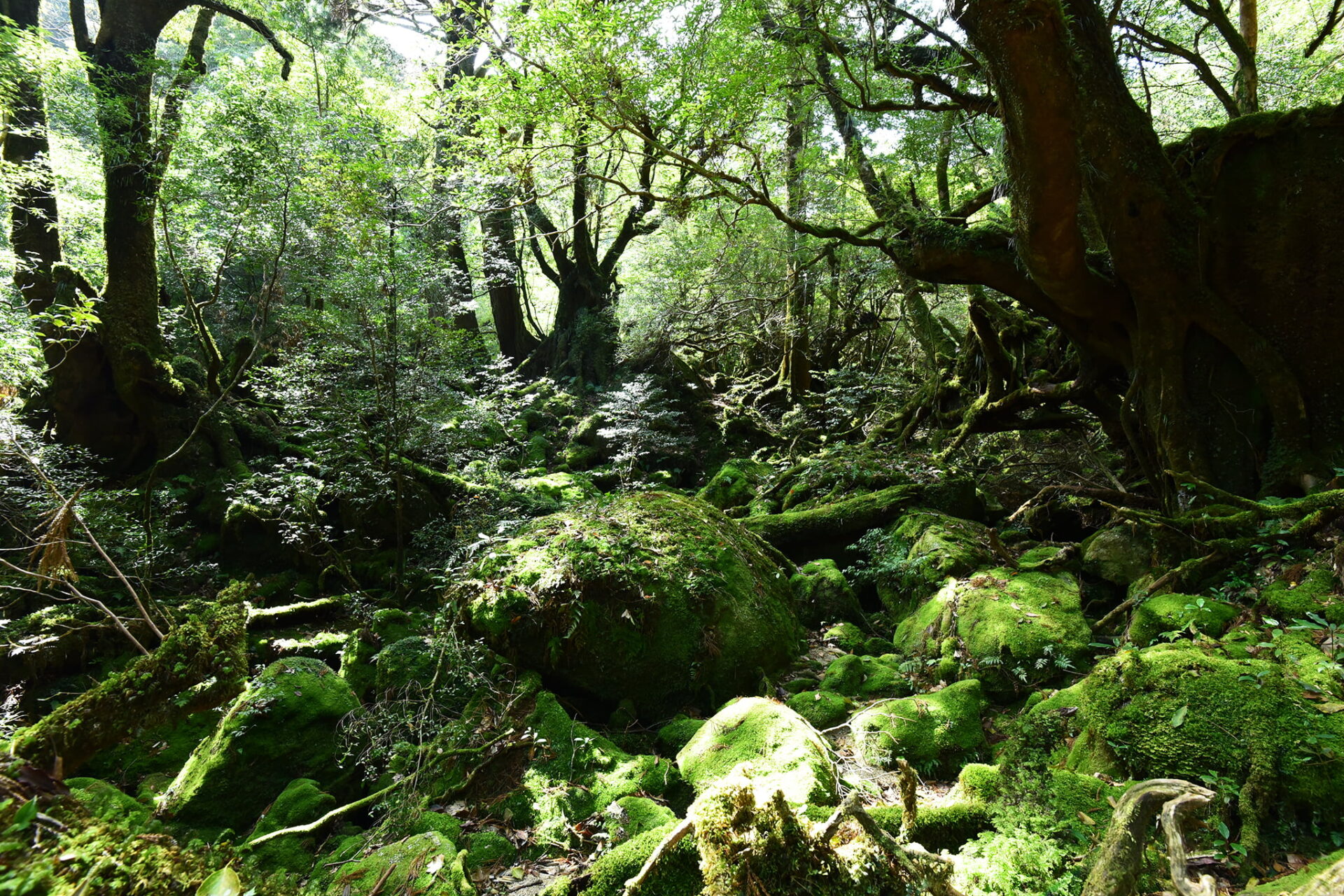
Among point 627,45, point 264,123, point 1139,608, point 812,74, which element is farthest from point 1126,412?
point 264,123

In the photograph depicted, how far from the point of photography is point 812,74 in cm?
787

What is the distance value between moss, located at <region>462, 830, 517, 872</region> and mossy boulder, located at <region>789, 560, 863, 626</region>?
3484mm

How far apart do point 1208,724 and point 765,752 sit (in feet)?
6.39

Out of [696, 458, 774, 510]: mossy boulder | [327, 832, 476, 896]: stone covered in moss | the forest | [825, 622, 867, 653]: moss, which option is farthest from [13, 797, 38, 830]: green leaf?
A: [696, 458, 774, 510]: mossy boulder

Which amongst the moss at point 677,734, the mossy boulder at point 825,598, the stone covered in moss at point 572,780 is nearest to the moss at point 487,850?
the stone covered in moss at point 572,780

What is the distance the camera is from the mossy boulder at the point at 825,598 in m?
5.94

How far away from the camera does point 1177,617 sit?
3459 mm

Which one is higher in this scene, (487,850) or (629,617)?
(629,617)

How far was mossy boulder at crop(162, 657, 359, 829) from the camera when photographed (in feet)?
11.9

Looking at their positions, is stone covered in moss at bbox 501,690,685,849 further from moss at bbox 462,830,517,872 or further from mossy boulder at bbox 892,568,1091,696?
mossy boulder at bbox 892,568,1091,696

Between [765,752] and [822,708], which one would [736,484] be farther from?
[765,752]

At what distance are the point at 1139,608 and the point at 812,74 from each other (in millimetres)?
7525

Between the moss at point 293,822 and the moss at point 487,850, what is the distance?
3.21ft

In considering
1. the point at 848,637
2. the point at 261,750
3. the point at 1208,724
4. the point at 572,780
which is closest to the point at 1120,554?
the point at 848,637
